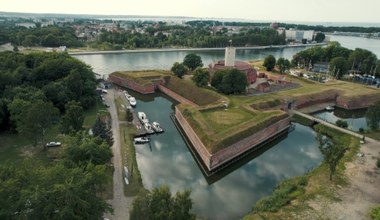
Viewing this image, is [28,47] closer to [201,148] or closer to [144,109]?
[144,109]

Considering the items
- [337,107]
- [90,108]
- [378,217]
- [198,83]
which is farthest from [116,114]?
[337,107]

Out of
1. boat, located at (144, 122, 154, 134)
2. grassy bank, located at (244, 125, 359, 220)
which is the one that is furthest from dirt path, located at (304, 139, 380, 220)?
boat, located at (144, 122, 154, 134)

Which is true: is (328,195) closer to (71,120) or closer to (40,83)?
(71,120)

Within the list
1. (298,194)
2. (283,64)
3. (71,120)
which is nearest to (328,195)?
(298,194)

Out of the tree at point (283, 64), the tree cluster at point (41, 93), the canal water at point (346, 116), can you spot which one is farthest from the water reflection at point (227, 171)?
the tree at point (283, 64)

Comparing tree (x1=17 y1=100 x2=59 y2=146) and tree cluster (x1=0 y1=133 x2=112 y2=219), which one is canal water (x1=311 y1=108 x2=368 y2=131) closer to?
tree (x1=17 y1=100 x2=59 y2=146)

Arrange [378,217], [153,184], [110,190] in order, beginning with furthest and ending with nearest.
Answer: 1. [153,184]
2. [110,190]
3. [378,217]
